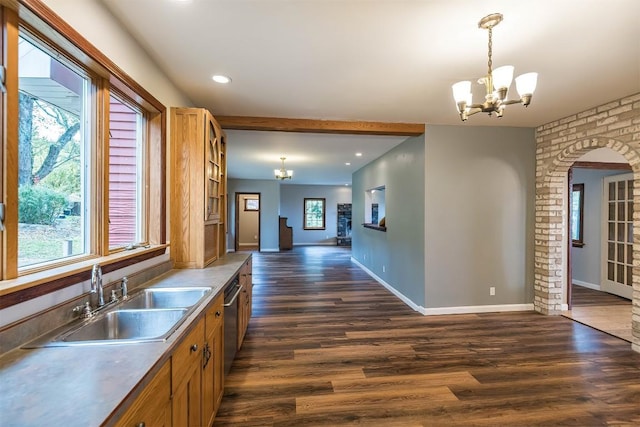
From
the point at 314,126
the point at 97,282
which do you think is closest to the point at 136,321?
the point at 97,282

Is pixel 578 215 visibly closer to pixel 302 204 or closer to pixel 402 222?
pixel 402 222

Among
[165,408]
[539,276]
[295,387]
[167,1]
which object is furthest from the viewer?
[539,276]

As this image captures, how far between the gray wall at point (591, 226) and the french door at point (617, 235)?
0.11 meters

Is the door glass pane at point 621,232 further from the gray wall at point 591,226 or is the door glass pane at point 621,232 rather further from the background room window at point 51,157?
the background room window at point 51,157

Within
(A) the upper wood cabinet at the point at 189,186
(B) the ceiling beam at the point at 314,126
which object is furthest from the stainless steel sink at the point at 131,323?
(B) the ceiling beam at the point at 314,126

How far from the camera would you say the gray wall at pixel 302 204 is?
11977mm

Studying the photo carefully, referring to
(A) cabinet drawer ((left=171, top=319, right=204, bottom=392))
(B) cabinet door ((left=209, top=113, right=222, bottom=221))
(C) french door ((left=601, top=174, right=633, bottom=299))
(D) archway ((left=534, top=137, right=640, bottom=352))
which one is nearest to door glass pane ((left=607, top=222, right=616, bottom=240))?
(C) french door ((left=601, top=174, right=633, bottom=299))

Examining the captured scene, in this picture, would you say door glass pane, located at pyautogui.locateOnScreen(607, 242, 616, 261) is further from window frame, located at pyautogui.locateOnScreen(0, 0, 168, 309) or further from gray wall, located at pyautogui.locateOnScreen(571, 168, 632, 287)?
window frame, located at pyautogui.locateOnScreen(0, 0, 168, 309)

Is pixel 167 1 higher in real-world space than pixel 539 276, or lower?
higher

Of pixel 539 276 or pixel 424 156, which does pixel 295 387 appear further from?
pixel 539 276

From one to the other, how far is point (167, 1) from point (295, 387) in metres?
2.80

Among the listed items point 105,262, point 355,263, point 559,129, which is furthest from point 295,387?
point 355,263

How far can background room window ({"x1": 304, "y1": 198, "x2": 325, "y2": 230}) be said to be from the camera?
12094mm

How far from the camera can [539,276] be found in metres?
4.11
